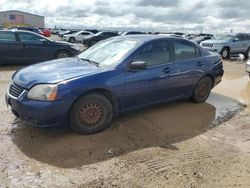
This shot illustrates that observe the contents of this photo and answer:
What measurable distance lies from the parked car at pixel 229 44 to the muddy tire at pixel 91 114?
1496cm

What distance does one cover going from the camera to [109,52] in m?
5.55

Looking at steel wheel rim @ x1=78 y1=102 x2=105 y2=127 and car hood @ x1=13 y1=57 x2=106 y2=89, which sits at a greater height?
car hood @ x1=13 y1=57 x2=106 y2=89

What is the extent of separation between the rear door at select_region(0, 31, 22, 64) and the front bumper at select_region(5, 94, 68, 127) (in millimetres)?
7324

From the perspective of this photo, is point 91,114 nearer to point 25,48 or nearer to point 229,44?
point 25,48

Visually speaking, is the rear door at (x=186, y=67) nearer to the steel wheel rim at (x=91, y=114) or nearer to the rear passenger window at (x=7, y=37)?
the steel wheel rim at (x=91, y=114)

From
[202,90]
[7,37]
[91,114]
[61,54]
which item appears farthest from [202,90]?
[7,37]

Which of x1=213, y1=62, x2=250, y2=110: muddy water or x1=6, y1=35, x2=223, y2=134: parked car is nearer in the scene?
x1=6, y1=35, x2=223, y2=134: parked car

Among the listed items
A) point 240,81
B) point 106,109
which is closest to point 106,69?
point 106,109

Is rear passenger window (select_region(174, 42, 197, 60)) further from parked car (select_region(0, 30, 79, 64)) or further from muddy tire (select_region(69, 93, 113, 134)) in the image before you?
parked car (select_region(0, 30, 79, 64))

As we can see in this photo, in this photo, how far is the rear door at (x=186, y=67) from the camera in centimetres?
603

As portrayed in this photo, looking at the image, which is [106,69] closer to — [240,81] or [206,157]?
[206,157]

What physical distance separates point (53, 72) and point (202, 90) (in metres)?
3.54

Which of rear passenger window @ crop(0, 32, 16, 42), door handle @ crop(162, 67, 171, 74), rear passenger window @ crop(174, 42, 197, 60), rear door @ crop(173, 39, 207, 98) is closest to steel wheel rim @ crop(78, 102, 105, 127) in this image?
door handle @ crop(162, 67, 171, 74)

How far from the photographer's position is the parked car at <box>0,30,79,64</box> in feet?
36.4
